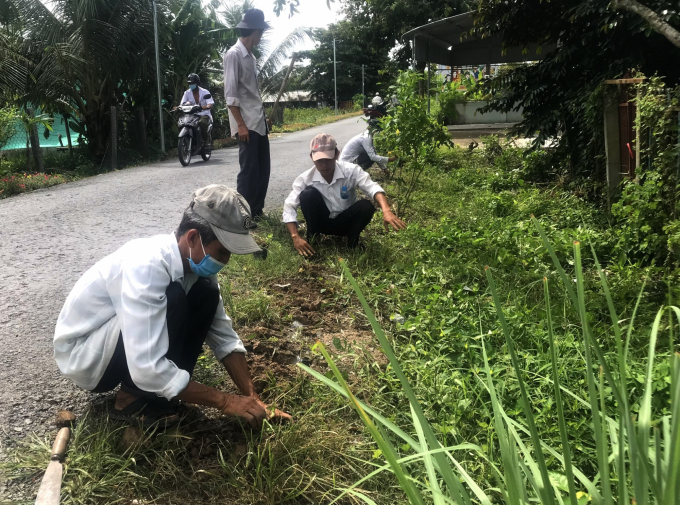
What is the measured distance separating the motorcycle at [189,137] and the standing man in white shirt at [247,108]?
513 cm

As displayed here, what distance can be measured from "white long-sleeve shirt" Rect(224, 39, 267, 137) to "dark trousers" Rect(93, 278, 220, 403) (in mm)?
2843

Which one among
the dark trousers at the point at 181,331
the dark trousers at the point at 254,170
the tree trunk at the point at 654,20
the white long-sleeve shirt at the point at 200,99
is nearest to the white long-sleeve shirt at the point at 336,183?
the dark trousers at the point at 254,170

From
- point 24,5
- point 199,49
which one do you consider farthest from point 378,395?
point 199,49

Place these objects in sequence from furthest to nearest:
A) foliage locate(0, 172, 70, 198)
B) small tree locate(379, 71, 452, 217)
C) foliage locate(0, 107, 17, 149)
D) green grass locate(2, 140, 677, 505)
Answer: foliage locate(0, 107, 17, 149) → foliage locate(0, 172, 70, 198) → small tree locate(379, 71, 452, 217) → green grass locate(2, 140, 677, 505)

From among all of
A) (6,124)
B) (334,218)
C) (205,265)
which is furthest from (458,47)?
(205,265)

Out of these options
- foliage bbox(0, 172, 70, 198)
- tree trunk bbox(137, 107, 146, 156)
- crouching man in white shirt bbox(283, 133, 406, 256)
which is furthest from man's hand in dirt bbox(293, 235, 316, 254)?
tree trunk bbox(137, 107, 146, 156)

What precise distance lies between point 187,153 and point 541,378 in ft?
28.3

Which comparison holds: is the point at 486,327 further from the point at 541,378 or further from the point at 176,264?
the point at 176,264

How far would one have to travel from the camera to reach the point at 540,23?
6.55 meters

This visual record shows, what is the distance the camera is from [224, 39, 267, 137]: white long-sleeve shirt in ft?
15.4

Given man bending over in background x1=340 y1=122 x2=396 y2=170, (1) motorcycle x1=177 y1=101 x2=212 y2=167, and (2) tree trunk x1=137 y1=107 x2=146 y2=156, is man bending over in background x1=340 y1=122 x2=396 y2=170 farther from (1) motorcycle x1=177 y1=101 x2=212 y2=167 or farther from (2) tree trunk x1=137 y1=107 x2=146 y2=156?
(2) tree trunk x1=137 y1=107 x2=146 y2=156

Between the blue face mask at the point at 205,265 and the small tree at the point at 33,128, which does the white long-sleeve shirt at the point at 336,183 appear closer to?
the blue face mask at the point at 205,265

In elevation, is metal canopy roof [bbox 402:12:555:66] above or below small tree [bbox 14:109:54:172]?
above

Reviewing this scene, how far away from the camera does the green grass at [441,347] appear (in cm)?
190
